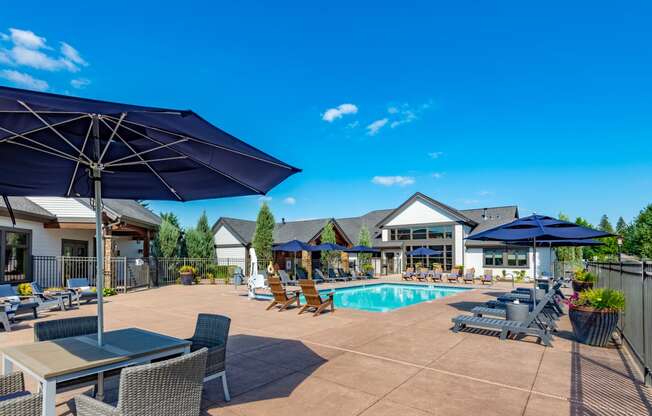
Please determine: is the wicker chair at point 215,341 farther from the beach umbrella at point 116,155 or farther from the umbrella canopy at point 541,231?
the umbrella canopy at point 541,231

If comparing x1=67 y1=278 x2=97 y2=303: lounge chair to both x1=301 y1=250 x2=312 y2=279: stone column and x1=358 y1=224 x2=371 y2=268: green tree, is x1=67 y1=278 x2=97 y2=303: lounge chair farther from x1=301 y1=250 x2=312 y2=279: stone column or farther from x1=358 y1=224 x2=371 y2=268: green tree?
x1=358 y1=224 x2=371 y2=268: green tree

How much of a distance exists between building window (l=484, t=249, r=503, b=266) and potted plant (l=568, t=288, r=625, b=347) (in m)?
22.5

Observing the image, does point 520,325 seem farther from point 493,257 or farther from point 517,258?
point 493,257

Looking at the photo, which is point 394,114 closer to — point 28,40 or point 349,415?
point 28,40

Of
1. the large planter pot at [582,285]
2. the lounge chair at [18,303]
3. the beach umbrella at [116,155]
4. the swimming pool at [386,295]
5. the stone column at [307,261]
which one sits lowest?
the swimming pool at [386,295]

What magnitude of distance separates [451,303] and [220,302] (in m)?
7.94

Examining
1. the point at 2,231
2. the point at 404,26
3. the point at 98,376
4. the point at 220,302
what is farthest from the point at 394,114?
the point at 98,376

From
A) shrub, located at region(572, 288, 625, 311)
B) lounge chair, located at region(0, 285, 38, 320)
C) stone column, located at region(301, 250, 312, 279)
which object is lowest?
stone column, located at region(301, 250, 312, 279)

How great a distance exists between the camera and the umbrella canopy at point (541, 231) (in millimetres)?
8148

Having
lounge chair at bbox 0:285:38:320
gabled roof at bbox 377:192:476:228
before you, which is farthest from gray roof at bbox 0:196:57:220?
gabled roof at bbox 377:192:476:228

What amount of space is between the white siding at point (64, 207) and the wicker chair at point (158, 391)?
16976mm

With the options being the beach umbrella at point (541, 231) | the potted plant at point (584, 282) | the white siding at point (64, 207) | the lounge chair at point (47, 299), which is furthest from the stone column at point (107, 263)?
the potted plant at point (584, 282)

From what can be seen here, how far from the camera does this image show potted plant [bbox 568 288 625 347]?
6727mm

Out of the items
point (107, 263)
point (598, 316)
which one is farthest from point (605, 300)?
point (107, 263)
